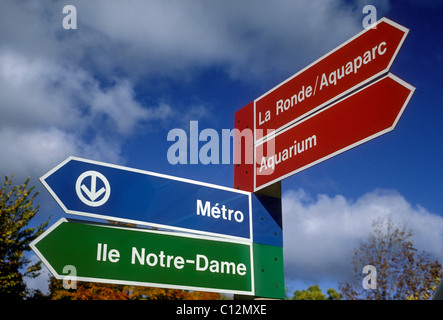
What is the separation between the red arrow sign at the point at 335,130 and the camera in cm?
328

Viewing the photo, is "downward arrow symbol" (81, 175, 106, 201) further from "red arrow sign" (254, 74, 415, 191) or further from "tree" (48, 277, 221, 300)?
"tree" (48, 277, 221, 300)

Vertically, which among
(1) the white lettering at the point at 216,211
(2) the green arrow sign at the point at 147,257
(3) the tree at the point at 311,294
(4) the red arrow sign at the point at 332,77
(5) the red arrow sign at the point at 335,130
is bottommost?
(2) the green arrow sign at the point at 147,257

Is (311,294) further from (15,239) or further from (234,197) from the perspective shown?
(234,197)

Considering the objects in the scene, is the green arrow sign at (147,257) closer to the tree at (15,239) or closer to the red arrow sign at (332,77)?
the red arrow sign at (332,77)

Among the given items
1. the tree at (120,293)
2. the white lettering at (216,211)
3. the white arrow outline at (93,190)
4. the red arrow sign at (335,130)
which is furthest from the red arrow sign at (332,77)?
the tree at (120,293)

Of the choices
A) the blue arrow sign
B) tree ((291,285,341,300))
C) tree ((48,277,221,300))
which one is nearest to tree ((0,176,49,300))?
tree ((48,277,221,300))

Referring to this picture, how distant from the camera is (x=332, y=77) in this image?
12.7ft

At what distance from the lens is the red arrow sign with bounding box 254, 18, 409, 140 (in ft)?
11.3

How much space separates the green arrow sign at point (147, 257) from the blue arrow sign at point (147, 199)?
0.42ft

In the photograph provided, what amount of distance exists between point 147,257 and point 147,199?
1.76 ft

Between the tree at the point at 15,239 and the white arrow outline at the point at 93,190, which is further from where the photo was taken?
the tree at the point at 15,239

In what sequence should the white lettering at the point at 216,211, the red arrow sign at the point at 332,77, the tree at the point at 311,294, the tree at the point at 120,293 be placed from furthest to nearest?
the tree at the point at 311,294 < the tree at the point at 120,293 < the white lettering at the point at 216,211 < the red arrow sign at the point at 332,77
